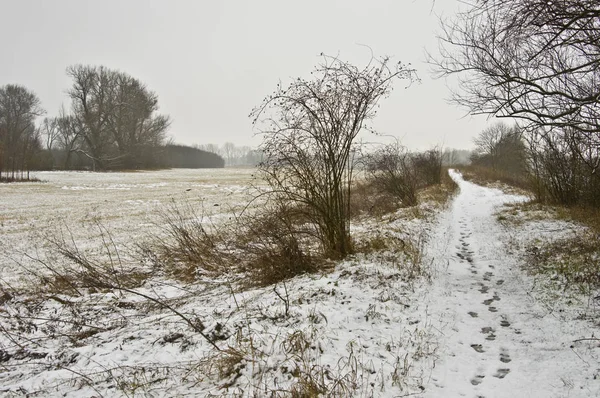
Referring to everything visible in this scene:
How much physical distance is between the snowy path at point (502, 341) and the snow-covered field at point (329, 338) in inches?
0.7

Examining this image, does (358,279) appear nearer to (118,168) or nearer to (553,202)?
(553,202)

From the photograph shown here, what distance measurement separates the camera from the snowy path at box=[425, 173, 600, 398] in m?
3.22

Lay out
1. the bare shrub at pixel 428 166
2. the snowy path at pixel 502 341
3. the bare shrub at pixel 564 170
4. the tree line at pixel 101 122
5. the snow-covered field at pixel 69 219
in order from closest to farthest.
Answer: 1. the snowy path at pixel 502 341
2. the snow-covered field at pixel 69 219
3. the bare shrub at pixel 564 170
4. the bare shrub at pixel 428 166
5. the tree line at pixel 101 122

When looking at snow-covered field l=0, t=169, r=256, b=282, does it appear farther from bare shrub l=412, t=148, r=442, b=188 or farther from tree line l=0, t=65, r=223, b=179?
tree line l=0, t=65, r=223, b=179

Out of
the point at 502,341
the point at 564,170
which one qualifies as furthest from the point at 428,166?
the point at 502,341

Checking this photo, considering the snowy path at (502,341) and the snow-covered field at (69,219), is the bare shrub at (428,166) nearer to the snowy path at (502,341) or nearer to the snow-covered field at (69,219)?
the snow-covered field at (69,219)

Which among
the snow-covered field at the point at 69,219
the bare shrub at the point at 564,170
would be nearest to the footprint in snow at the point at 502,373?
the snow-covered field at the point at 69,219

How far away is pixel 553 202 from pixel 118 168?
2242 inches

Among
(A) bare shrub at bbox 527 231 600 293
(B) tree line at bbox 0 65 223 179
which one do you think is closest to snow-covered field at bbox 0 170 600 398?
(A) bare shrub at bbox 527 231 600 293

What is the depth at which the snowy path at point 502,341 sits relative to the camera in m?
3.22

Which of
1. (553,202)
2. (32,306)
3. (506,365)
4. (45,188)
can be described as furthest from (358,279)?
(45,188)

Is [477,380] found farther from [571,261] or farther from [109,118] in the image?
[109,118]

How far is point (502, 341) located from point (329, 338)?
209 cm

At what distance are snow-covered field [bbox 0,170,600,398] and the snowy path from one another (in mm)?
18
